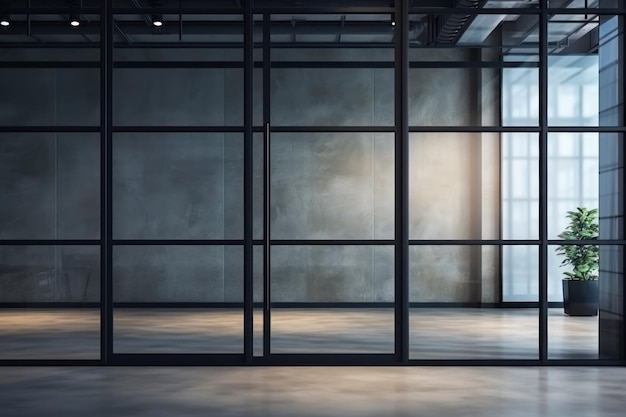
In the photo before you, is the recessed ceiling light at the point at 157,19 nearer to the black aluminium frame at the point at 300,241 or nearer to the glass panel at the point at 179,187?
the black aluminium frame at the point at 300,241

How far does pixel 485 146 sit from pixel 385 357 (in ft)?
8.87

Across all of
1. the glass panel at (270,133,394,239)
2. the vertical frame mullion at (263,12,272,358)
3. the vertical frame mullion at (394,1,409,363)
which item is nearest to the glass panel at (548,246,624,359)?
the vertical frame mullion at (394,1,409,363)

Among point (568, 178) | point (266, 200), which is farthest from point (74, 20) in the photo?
point (568, 178)

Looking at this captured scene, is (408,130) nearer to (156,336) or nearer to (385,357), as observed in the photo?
(385,357)

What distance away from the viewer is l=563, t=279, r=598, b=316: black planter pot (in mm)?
9508

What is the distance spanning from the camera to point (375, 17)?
9859mm

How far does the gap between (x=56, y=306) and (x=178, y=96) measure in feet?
9.33

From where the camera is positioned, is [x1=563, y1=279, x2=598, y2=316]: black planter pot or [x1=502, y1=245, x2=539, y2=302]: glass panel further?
[x1=502, y1=245, x2=539, y2=302]: glass panel

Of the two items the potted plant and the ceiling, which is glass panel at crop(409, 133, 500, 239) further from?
the ceiling

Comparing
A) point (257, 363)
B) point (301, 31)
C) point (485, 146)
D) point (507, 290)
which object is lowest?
point (257, 363)

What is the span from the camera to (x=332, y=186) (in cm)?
970

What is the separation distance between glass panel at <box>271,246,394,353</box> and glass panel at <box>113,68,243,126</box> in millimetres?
1749

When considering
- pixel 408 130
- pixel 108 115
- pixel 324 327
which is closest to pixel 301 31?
pixel 408 130

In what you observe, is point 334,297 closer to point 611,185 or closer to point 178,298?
point 178,298
